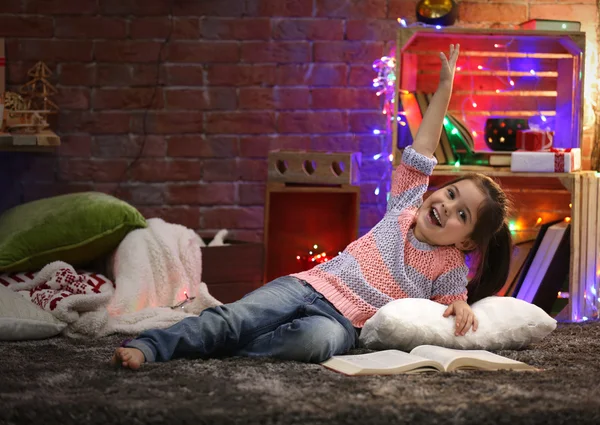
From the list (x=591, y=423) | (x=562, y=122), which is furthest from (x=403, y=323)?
(x=562, y=122)

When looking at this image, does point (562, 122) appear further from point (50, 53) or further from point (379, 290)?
point (50, 53)

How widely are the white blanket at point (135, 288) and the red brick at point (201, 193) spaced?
428 mm

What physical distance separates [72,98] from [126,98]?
20 centimetres

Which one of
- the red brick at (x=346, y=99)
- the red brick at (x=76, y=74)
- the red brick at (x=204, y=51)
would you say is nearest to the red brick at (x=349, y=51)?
the red brick at (x=346, y=99)

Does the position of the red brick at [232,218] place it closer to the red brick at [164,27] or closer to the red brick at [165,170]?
the red brick at [165,170]

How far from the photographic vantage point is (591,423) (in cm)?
156

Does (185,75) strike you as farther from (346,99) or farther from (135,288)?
(135,288)

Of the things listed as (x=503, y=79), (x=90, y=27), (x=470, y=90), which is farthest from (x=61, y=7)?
(x=503, y=79)

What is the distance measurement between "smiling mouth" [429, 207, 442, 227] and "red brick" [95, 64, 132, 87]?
151cm

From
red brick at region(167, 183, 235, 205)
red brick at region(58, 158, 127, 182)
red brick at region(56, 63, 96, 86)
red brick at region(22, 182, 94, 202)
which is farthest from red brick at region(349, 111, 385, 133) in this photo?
red brick at region(22, 182, 94, 202)

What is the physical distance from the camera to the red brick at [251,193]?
340cm

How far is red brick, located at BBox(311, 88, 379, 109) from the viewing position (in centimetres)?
338

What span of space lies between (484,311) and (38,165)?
1893 millimetres

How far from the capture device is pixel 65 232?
8.88ft
